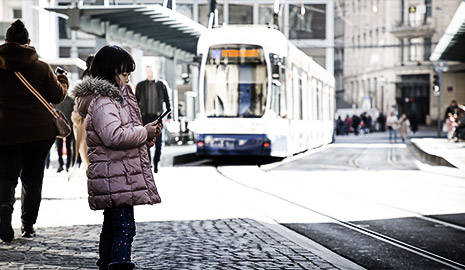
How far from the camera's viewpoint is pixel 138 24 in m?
23.8

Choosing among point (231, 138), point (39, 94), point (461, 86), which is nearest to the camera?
point (39, 94)

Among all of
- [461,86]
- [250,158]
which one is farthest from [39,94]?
[461,86]

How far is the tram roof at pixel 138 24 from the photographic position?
21.1 metres

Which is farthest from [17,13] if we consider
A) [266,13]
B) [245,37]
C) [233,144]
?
[266,13]

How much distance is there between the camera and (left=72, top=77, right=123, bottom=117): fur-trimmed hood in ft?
17.1

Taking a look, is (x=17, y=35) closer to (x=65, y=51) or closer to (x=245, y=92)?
(x=245, y=92)

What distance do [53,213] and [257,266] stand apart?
4353 millimetres

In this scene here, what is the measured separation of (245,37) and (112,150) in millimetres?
16120

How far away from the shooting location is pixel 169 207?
10.8 metres

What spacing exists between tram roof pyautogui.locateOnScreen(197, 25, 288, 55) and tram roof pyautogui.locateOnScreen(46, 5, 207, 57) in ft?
4.41

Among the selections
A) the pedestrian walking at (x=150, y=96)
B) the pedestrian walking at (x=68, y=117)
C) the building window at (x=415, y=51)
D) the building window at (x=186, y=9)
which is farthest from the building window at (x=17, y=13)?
the building window at (x=415, y=51)

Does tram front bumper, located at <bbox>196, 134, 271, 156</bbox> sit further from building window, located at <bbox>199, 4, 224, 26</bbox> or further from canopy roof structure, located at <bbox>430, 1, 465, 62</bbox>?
building window, located at <bbox>199, 4, 224, 26</bbox>

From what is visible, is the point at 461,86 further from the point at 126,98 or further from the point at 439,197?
the point at 126,98

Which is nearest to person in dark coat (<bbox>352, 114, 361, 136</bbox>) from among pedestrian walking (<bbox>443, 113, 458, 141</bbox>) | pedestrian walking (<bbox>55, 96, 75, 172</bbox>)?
pedestrian walking (<bbox>443, 113, 458, 141</bbox>)
